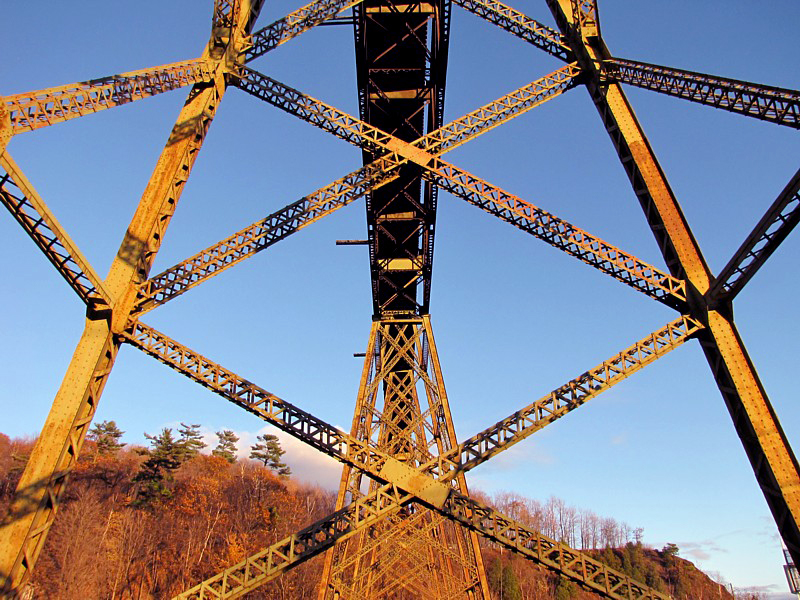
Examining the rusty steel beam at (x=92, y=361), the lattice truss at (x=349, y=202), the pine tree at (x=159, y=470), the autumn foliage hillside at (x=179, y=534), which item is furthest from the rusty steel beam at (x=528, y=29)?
the pine tree at (x=159, y=470)

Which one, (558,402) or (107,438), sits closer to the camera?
(558,402)

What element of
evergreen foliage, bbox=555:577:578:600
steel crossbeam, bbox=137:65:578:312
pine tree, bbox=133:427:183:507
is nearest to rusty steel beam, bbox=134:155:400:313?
steel crossbeam, bbox=137:65:578:312

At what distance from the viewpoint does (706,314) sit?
272 inches

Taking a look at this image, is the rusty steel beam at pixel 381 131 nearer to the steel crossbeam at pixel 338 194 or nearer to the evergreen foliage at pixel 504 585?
the steel crossbeam at pixel 338 194

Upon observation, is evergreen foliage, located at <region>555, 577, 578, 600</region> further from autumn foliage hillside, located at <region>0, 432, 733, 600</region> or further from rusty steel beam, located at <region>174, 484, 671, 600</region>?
rusty steel beam, located at <region>174, 484, 671, 600</region>

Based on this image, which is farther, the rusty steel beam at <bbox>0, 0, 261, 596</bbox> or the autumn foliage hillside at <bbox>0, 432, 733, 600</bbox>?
the autumn foliage hillside at <bbox>0, 432, 733, 600</bbox>

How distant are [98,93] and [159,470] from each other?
49399mm

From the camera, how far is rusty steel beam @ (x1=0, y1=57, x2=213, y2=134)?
5879 mm

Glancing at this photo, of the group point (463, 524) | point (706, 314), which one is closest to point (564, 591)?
point (463, 524)

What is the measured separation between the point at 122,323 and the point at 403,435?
34.5 feet

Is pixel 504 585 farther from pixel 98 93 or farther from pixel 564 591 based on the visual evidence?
pixel 98 93

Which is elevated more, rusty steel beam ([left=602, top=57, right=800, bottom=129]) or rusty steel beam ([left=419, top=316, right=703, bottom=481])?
rusty steel beam ([left=602, top=57, right=800, bottom=129])

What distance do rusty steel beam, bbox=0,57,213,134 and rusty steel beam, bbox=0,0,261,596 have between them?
447mm

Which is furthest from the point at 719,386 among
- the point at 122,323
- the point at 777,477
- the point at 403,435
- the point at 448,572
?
the point at 448,572
